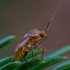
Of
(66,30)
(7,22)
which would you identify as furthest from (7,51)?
(66,30)

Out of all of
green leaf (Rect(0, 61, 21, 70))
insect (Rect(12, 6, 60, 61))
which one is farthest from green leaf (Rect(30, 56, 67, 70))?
insect (Rect(12, 6, 60, 61))

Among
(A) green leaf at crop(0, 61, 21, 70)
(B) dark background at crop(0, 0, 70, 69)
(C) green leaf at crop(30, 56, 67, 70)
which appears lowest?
(C) green leaf at crop(30, 56, 67, 70)

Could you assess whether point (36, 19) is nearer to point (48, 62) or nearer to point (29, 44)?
point (29, 44)

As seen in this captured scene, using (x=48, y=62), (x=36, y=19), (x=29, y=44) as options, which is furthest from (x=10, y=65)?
(x=36, y=19)

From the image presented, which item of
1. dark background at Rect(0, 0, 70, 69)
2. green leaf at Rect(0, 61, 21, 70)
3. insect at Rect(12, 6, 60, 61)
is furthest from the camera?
dark background at Rect(0, 0, 70, 69)

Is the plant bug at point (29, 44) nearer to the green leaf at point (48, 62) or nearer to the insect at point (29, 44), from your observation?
the insect at point (29, 44)

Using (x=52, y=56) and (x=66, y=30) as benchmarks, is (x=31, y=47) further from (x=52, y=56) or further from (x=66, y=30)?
(x=66, y=30)

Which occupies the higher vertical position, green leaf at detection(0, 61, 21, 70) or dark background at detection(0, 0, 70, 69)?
dark background at detection(0, 0, 70, 69)

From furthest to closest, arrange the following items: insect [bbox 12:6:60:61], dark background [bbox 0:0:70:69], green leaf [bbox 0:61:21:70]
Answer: dark background [bbox 0:0:70:69] → insect [bbox 12:6:60:61] → green leaf [bbox 0:61:21:70]

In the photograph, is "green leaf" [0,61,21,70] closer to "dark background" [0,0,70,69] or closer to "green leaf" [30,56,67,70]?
"green leaf" [30,56,67,70]
